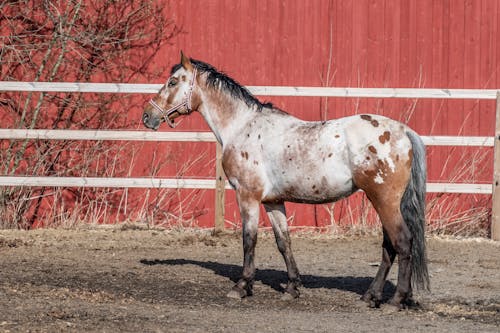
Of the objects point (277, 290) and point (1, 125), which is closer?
point (277, 290)

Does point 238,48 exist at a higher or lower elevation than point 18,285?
higher

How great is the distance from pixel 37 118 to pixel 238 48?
2.56 m

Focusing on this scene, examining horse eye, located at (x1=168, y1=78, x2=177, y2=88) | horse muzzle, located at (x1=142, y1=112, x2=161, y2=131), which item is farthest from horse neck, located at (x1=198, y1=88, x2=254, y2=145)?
horse muzzle, located at (x1=142, y1=112, x2=161, y2=131)

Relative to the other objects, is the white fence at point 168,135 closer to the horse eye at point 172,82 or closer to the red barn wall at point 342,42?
the red barn wall at point 342,42

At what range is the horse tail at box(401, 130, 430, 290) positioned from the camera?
7.16 meters

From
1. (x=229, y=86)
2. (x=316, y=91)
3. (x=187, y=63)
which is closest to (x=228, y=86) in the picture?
(x=229, y=86)

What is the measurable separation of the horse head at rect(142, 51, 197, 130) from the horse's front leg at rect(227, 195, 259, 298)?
0.96 meters

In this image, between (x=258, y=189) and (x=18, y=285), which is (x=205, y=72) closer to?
(x=258, y=189)

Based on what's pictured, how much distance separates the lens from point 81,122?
11.9 meters

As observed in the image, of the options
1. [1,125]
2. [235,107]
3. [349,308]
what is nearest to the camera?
[349,308]

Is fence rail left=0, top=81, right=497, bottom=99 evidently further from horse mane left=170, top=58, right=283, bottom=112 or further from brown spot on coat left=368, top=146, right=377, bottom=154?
brown spot on coat left=368, top=146, right=377, bottom=154

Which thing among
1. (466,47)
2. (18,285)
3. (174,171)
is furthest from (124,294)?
(466,47)

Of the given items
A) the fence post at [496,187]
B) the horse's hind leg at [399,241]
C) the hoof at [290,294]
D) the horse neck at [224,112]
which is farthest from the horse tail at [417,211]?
the fence post at [496,187]

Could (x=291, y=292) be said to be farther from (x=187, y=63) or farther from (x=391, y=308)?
(x=187, y=63)
